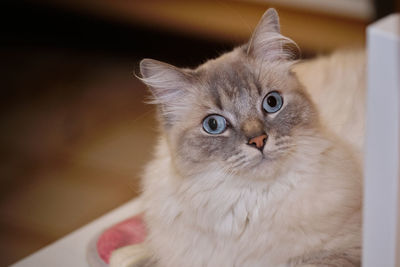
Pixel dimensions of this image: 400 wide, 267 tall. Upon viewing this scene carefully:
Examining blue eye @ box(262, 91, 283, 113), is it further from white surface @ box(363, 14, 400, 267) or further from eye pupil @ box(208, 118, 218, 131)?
white surface @ box(363, 14, 400, 267)

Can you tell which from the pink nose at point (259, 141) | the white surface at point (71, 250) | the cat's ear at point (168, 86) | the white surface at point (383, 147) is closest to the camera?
the white surface at point (383, 147)

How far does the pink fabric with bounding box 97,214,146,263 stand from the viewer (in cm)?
157

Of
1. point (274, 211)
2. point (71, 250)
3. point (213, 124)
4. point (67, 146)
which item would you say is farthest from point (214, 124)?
point (67, 146)

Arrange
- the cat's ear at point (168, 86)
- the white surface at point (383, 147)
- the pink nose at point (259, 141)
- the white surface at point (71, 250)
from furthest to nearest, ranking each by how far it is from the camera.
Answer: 1. the white surface at point (71, 250)
2. the cat's ear at point (168, 86)
3. the pink nose at point (259, 141)
4. the white surface at point (383, 147)

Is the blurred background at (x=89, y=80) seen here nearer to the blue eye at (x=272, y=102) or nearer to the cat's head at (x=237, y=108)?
the cat's head at (x=237, y=108)

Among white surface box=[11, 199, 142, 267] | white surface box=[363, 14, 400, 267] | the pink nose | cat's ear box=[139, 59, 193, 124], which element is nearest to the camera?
white surface box=[363, 14, 400, 267]

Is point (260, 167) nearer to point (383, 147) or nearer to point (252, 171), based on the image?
point (252, 171)

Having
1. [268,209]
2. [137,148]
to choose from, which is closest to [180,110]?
[268,209]

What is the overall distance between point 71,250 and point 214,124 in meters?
0.61

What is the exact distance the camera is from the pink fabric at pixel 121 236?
1.57m

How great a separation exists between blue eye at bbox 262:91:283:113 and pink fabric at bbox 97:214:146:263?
529 millimetres

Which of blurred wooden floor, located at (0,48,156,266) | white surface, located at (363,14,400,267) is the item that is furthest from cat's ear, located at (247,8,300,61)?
blurred wooden floor, located at (0,48,156,266)

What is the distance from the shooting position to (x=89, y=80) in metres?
3.88

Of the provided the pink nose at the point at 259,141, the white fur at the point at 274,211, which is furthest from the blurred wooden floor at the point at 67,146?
the pink nose at the point at 259,141
